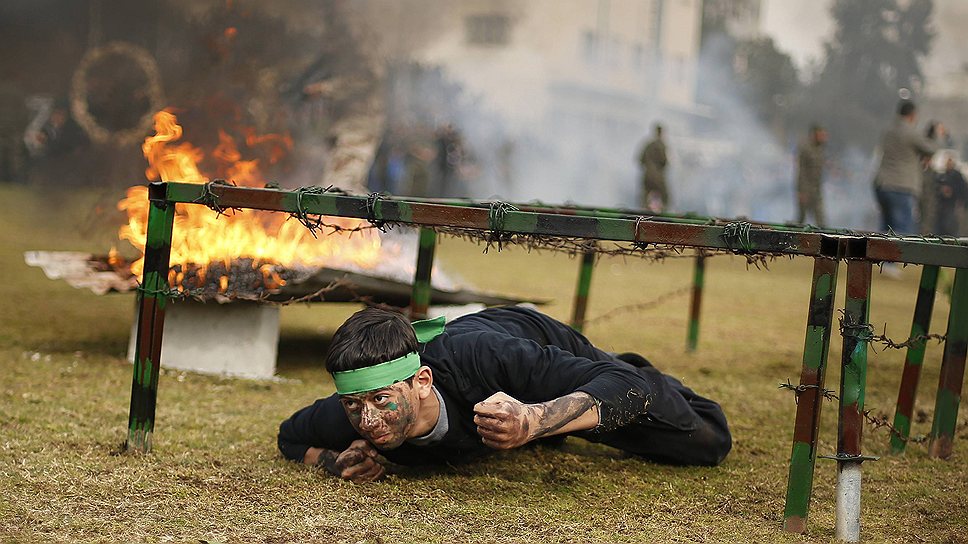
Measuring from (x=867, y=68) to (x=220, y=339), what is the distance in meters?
31.2

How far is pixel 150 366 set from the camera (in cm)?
385

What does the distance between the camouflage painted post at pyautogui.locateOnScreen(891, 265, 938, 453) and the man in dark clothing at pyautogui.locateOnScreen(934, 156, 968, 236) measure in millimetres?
14288

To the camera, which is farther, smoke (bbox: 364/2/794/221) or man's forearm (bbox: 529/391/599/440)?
smoke (bbox: 364/2/794/221)

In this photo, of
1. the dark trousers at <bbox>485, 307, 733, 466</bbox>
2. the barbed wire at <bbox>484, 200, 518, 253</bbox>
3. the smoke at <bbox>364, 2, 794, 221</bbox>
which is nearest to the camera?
the barbed wire at <bbox>484, 200, 518, 253</bbox>

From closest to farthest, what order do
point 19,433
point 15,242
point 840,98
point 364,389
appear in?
1. point 364,389
2. point 19,433
3. point 15,242
4. point 840,98

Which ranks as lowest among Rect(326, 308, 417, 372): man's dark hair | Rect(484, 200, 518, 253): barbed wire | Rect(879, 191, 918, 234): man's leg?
Rect(326, 308, 417, 372): man's dark hair

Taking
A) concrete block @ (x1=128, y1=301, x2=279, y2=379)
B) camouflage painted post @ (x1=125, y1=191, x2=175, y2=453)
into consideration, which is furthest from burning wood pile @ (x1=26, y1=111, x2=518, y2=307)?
camouflage painted post @ (x1=125, y1=191, x2=175, y2=453)

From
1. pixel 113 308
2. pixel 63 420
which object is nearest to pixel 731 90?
pixel 113 308

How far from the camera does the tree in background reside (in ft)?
106

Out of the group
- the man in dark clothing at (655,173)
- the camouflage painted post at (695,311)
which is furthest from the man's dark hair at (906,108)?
the man in dark clothing at (655,173)

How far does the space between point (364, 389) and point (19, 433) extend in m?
1.74

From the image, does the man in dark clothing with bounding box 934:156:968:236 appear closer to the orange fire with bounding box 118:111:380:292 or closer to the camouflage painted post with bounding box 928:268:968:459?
the orange fire with bounding box 118:111:380:292

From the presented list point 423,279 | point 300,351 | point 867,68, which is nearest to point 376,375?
point 423,279

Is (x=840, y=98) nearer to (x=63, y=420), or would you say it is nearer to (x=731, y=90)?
(x=731, y=90)
